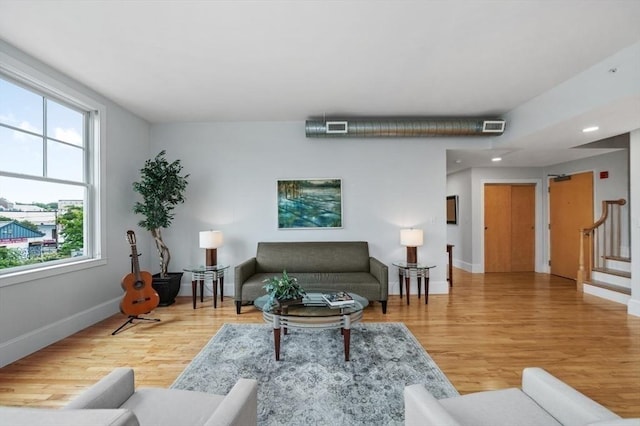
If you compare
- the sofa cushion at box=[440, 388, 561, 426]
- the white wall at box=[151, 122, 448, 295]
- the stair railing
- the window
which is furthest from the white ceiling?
the sofa cushion at box=[440, 388, 561, 426]

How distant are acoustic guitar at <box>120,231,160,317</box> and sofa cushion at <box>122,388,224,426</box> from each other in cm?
231

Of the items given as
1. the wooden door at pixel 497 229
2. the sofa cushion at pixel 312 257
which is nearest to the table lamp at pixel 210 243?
the sofa cushion at pixel 312 257

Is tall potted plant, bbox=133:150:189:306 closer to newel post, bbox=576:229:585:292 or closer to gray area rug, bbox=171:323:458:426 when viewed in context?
gray area rug, bbox=171:323:458:426

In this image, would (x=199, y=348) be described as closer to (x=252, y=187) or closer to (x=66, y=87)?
(x=252, y=187)

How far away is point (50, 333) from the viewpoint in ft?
9.44

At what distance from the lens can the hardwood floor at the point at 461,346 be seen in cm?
218

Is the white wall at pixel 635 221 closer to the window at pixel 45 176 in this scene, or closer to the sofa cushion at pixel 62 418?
the sofa cushion at pixel 62 418

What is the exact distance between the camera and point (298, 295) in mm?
2832

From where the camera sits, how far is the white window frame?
2859mm

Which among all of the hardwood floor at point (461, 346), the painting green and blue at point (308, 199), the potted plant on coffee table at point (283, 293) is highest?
the painting green and blue at point (308, 199)

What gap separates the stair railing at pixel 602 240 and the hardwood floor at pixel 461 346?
949 millimetres

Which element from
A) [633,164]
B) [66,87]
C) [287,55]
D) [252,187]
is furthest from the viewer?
[252,187]

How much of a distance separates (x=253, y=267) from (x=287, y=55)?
2.88m

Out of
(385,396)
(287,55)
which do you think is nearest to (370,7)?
(287,55)
